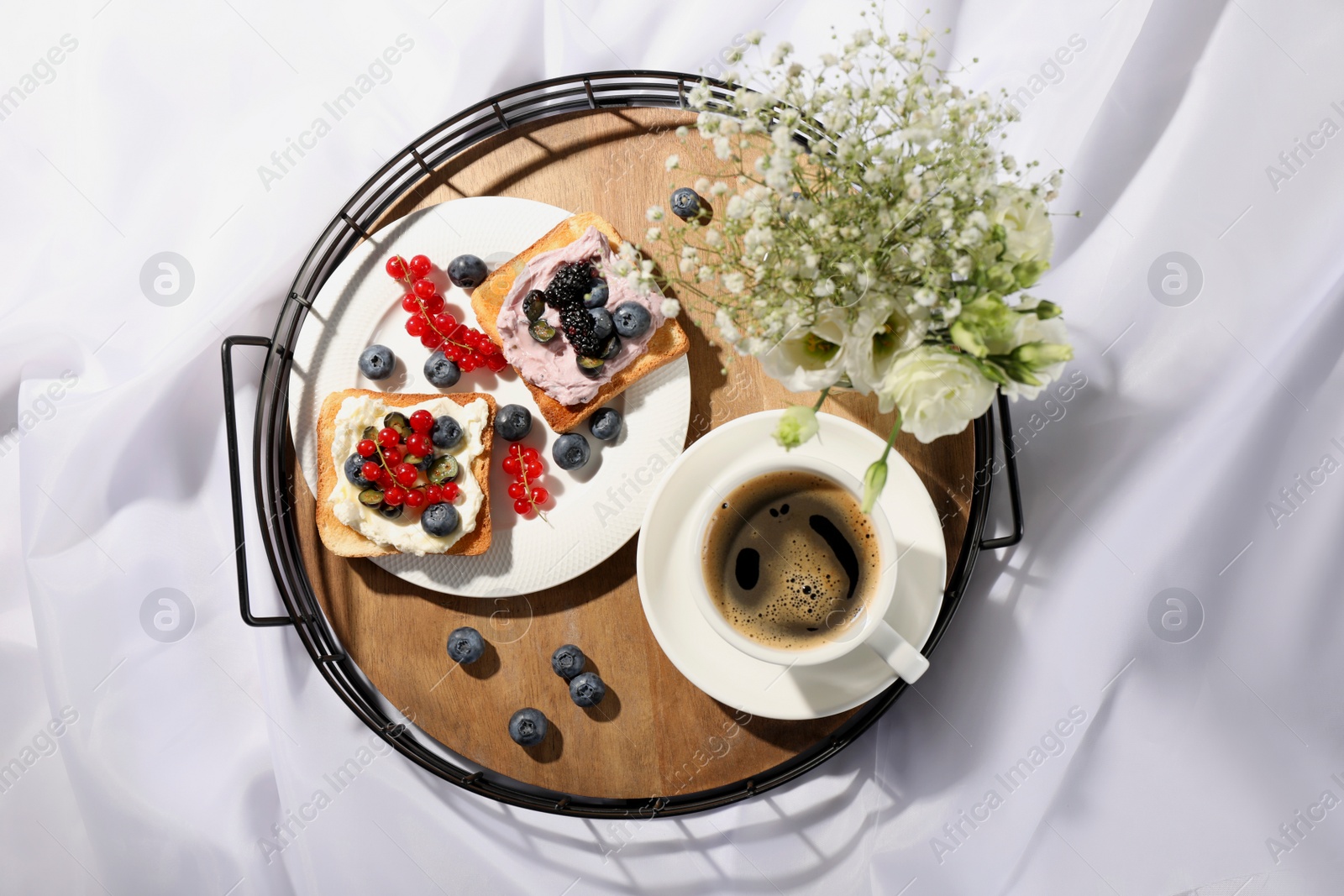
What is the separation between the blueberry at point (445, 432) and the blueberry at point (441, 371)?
7cm

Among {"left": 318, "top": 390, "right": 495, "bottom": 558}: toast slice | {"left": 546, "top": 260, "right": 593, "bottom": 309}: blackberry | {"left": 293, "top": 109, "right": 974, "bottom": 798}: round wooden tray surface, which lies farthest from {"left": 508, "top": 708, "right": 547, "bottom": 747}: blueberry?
{"left": 546, "top": 260, "right": 593, "bottom": 309}: blackberry

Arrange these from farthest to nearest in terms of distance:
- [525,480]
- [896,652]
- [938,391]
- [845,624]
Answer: [525,480] < [845,624] < [896,652] < [938,391]

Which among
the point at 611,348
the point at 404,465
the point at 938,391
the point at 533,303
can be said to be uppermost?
the point at 533,303

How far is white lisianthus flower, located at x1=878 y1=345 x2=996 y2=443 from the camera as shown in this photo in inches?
34.2

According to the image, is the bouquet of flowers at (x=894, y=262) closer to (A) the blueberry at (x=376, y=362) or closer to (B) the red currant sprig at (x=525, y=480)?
(B) the red currant sprig at (x=525, y=480)

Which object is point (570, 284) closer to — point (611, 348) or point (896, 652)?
point (611, 348)

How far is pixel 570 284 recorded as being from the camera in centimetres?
140

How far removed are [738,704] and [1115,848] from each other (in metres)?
0.77

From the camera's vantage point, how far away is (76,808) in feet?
5.79

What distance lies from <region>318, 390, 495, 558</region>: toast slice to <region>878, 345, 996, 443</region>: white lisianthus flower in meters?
0.84

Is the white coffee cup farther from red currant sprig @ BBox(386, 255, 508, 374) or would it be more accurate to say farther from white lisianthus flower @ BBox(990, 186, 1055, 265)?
red currant sprig @ BBox(386, 255, 508, 374)

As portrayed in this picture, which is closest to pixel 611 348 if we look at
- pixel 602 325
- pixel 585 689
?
pixel 602 325

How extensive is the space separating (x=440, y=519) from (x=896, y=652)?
788 mm

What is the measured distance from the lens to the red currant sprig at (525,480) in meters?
1.47
